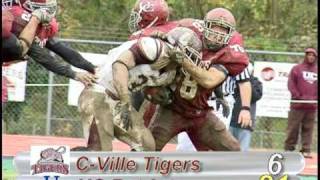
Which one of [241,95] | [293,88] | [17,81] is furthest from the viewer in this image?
[17,81]

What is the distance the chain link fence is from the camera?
1479 centimetres

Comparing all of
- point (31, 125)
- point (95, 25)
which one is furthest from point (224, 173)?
point (95, 25)

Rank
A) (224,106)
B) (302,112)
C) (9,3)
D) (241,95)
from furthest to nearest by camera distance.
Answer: (302,112) → (241,95) → (224,106) → (9,3)

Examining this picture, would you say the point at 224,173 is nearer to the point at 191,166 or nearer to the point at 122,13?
the point at 191,166

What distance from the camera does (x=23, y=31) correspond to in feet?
22.9

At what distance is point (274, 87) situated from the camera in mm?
14391

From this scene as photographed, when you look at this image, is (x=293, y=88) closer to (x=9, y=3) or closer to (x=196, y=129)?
(x=196, y=129)

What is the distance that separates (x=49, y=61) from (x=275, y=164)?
1.76 meters

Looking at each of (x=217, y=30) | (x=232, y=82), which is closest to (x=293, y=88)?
(x=232, y=82)

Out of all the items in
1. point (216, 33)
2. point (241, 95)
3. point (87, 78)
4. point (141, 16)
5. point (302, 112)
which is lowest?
point (302, 112)

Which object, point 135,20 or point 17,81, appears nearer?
point 135,20

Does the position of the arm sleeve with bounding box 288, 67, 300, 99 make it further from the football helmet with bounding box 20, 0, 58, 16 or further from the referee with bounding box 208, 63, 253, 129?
the football helmet with bounding box 20, 0, 58, 16

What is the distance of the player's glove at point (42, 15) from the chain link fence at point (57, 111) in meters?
7.54

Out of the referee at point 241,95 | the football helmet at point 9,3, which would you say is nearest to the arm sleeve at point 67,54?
the football helmet at point 9,3
